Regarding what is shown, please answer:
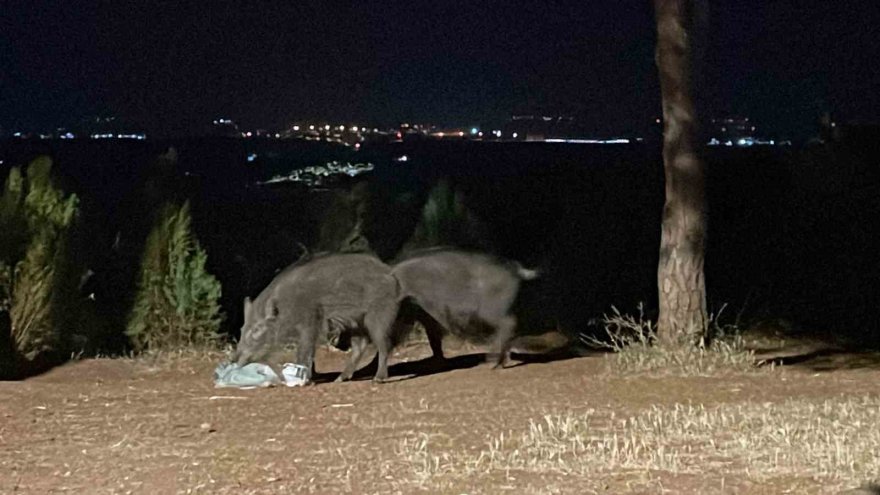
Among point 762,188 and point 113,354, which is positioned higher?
point 762,188

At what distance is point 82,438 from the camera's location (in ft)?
29.6

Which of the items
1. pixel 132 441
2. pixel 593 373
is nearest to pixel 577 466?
pixel 132 441

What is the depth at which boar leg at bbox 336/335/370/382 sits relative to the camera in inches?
487

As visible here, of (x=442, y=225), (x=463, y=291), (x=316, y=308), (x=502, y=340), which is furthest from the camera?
(x=442, y=225)

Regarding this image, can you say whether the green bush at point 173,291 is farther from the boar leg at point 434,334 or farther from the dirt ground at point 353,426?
the boar leg at point 434,334

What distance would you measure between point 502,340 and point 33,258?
4.42 metres

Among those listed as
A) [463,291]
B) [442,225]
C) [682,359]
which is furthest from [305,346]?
[442,225]

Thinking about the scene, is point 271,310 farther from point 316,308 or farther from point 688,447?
point 688,447

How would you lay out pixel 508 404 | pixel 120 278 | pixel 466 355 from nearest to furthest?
pixel 508 404
pixel 466 355
pixel 120 278

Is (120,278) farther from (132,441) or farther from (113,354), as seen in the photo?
(132,441)

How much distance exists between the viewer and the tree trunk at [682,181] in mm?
12320

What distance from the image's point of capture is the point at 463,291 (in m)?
12.3

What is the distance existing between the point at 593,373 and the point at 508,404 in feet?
6.34

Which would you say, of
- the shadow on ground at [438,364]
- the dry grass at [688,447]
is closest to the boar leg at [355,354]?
the shadow on ground at [438,364]
